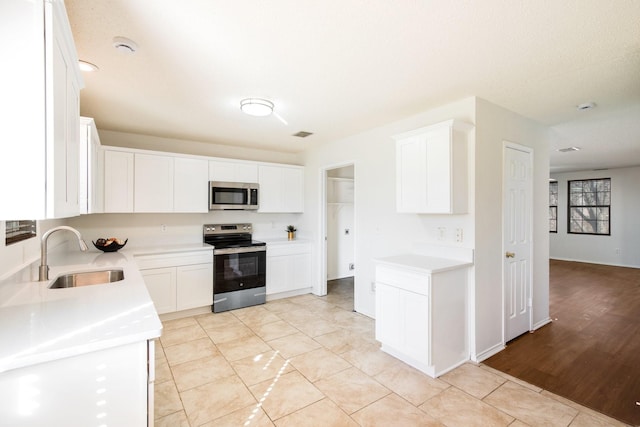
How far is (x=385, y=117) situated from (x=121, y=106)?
2.80 m

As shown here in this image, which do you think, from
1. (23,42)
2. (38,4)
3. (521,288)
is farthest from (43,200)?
(521,288)

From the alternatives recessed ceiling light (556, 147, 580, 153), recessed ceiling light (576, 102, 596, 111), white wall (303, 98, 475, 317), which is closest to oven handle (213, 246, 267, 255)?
white wall (303, 98, 475, 317)

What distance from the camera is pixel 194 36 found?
184cm

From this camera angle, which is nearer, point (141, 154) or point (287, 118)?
point (287, 118)

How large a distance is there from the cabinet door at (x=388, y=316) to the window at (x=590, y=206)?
800cm

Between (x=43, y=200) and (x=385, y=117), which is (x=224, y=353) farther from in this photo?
(x=385, y=117)

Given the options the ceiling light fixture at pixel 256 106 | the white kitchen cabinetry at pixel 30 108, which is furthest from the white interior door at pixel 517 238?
Answer: the white kitchen cabinetry at pixel 30 108

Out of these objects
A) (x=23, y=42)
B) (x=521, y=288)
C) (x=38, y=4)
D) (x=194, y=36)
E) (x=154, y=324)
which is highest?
(x=194, y=36)

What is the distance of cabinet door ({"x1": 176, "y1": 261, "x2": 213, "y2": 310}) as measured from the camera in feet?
12.6

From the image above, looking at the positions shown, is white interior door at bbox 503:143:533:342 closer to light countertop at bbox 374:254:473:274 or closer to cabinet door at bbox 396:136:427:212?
light countertop at bbox 374:254:473:274

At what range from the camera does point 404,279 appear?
8.95ft

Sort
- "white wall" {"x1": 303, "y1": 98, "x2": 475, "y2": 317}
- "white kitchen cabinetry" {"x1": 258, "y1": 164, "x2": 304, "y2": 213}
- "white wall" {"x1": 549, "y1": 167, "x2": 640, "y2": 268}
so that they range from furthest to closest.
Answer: "white wall" {"x1": 549, "y1": 167, "x2": 640, "y2": 268} < "white kitchen cabinetry" {"x1": 258, "y1": 164, "x2": 304, "y2": 213} < "white wall" {"x1": 303, "y1": 98, "x2": 475, "y2": 317}

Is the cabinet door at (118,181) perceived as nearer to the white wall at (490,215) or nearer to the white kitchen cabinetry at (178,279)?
the white kitchen cabinetry at (178,279)

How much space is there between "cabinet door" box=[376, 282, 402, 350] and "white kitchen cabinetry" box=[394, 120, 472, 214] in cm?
84
